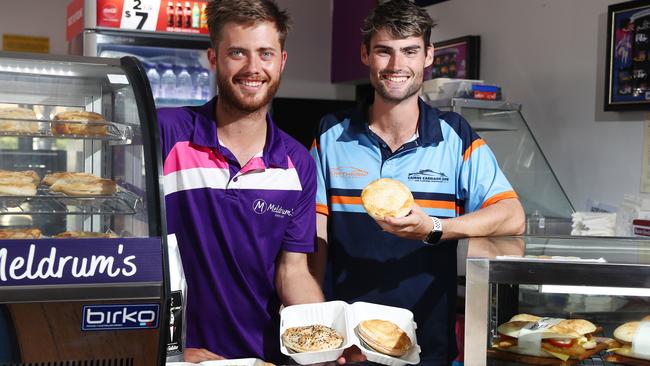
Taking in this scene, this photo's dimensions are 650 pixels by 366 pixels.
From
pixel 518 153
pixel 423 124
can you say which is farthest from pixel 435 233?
pixel 518 153

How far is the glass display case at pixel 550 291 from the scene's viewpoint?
1.66 metres

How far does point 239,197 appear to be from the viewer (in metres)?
2.23

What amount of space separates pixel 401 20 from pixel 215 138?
27.9 inches

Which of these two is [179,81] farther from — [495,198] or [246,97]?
[495,198]

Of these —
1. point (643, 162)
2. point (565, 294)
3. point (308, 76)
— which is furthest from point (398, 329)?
point (308, 76)

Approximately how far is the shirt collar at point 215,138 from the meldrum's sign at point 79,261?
0.66 metres

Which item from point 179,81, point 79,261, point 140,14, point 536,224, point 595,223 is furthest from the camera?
point 179,81

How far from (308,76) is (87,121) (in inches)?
231

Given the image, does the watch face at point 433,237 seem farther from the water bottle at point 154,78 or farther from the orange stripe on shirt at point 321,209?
the water bottle at point 154,78

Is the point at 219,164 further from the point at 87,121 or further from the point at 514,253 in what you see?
the point at 514,253

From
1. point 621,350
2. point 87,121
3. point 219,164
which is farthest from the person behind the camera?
point 219,164

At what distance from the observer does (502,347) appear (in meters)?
1.77

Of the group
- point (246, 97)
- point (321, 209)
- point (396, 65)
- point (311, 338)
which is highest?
point (396, 65)

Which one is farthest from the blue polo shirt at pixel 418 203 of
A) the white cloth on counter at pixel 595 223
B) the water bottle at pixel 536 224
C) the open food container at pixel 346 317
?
the water bottle at pixel 536 224
